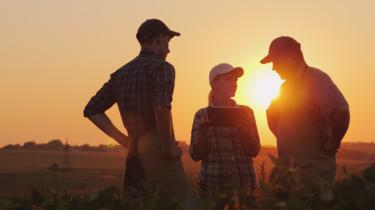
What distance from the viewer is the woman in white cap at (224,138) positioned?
6270mm

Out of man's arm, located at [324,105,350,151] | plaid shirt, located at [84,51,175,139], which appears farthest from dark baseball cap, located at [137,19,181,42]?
man's arm, located at [324,105,350,151]

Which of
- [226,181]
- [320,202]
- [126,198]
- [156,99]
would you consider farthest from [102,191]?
[226,181]

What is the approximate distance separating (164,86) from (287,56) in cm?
95

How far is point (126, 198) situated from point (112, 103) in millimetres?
3175

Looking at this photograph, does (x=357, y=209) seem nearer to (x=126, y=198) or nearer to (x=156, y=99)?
(x=126, y=198)

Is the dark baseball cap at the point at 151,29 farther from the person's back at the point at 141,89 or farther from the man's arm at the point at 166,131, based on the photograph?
the man's arm at the point at 166,131

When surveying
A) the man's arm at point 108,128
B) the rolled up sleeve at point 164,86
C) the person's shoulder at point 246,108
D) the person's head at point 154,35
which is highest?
the person's head at point 154,35

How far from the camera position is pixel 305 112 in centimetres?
521

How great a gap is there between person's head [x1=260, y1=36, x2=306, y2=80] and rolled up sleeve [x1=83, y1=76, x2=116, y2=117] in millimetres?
1380

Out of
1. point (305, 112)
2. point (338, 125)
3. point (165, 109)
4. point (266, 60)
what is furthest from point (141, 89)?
point (338, 125)

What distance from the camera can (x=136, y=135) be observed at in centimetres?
545

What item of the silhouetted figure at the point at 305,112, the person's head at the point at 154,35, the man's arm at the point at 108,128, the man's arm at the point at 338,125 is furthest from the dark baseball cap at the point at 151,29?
the man's arm at the point at 338,125

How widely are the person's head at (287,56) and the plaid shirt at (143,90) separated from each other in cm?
79

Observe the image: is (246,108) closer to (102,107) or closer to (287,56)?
(287,56)
